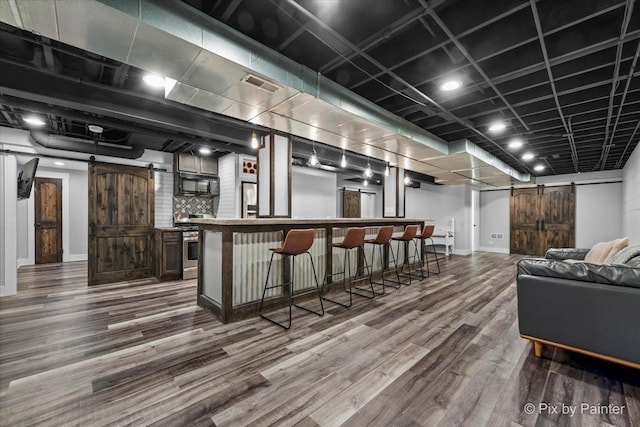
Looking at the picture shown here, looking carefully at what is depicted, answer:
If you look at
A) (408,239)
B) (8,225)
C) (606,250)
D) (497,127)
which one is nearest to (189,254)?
(8,225)

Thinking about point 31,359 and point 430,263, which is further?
point 430,263

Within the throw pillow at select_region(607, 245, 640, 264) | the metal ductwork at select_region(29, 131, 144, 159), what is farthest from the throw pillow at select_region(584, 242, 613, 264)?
the metal ductwork at select_region(29, 131, 144, 159)

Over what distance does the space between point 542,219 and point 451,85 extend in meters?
8.96

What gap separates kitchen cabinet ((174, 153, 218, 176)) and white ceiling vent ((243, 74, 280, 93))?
436 centimetres

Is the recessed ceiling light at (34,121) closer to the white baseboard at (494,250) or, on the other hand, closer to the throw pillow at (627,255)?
the throw pillow at (627,255)

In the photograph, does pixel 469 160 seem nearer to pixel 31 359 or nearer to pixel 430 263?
pixel 430 263

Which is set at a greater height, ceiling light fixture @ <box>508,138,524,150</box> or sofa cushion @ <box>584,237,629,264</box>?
ceiling light fixture @ <box>508,138,524,150</box>

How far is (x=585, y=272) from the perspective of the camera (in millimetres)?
2170

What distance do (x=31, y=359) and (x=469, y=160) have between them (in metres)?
7.53

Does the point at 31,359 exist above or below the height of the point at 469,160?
below

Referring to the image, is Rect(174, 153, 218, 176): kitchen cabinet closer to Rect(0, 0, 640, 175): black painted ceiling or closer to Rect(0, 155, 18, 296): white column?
Rect(0, 0, 640, 175): black painted ceiling

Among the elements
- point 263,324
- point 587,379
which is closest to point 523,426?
point 587,379

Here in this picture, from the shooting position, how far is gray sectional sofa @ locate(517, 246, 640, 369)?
1973mm

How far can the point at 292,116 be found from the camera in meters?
3.50
